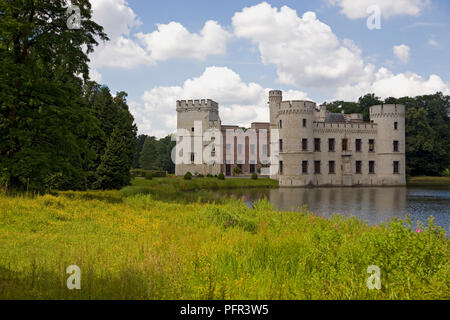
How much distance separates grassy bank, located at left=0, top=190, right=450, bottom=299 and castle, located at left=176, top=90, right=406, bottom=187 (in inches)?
1327

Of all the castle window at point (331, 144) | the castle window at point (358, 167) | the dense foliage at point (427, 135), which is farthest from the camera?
the dense foliage at point (427, 135)

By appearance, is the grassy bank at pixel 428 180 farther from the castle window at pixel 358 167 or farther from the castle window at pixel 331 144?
the castle window at pixel 331 144

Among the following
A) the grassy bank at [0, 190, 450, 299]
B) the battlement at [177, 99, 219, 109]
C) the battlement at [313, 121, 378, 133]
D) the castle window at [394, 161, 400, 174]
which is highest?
the battlement at [177, 99, 219, 109]

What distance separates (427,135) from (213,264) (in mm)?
52187

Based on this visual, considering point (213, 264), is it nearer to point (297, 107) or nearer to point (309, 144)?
point (297, 107)

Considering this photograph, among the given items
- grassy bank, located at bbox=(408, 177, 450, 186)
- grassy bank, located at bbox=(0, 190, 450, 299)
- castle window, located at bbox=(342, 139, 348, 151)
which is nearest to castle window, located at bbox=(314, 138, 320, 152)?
castle window, located at bbox=(342, 139, 348, 151)

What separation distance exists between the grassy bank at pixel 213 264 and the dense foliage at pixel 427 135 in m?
47.3

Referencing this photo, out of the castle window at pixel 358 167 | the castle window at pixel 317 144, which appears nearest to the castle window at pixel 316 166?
the castle window at pixel 317 144

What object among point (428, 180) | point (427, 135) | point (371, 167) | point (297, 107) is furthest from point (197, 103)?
point (428, 180)

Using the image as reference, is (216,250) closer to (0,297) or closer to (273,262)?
(273,262)

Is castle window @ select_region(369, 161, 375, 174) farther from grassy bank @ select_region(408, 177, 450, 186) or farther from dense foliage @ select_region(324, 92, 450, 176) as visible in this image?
dense foliage @ select_region(324, 92, 450, 176)

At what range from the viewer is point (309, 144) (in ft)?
137

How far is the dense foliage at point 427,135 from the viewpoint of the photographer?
48.5 meters

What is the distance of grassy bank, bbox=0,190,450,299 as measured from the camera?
434cm
